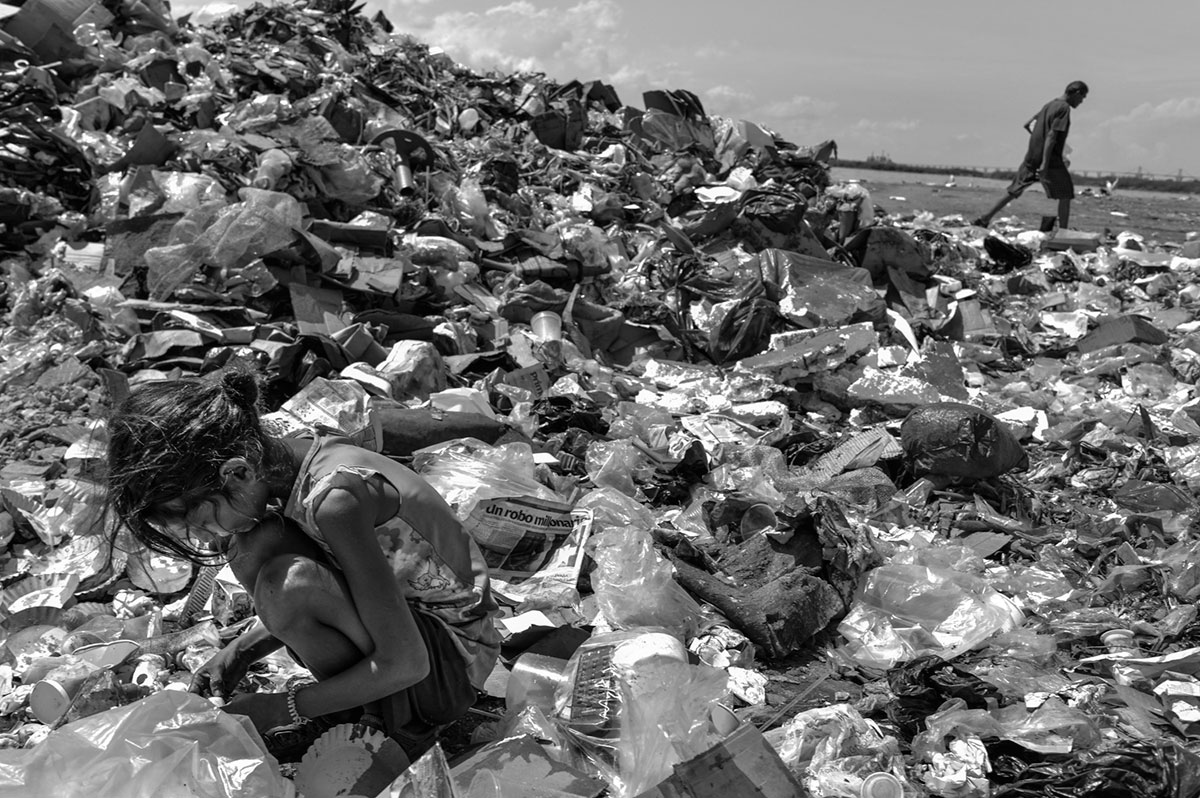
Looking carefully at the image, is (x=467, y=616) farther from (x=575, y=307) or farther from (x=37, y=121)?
(x=37, y=121)

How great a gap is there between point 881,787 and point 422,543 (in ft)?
3.75

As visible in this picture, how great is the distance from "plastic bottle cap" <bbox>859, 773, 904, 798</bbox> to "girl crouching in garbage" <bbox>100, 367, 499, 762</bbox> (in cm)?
91

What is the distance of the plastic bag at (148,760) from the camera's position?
164 cm

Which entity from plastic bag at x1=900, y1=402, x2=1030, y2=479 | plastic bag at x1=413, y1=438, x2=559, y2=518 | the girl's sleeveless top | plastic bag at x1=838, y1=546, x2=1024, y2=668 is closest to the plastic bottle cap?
plastic bag at x1=838, y1=546, x2=1024, y2=668

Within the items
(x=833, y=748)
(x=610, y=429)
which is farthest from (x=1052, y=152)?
(x=833, y=748)

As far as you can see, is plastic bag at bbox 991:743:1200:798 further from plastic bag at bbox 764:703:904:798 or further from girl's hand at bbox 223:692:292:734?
girl's hand at bbox 223:692:292:734

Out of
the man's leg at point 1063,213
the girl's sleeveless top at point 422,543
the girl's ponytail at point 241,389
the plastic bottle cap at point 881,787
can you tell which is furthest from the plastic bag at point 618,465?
the man's leg at point 1063,213

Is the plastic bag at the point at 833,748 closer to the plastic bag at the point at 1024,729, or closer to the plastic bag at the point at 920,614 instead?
the plastic bag at the point at 1024,729

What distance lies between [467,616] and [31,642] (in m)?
1.37

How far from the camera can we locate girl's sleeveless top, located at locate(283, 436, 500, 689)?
1.73 meters

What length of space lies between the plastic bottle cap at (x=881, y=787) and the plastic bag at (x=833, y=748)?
0.13 ft

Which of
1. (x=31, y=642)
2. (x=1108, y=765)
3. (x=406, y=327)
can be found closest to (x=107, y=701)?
(x=31, y=642)

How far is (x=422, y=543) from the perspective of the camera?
6.33ft

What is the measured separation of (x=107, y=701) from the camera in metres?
2.17
